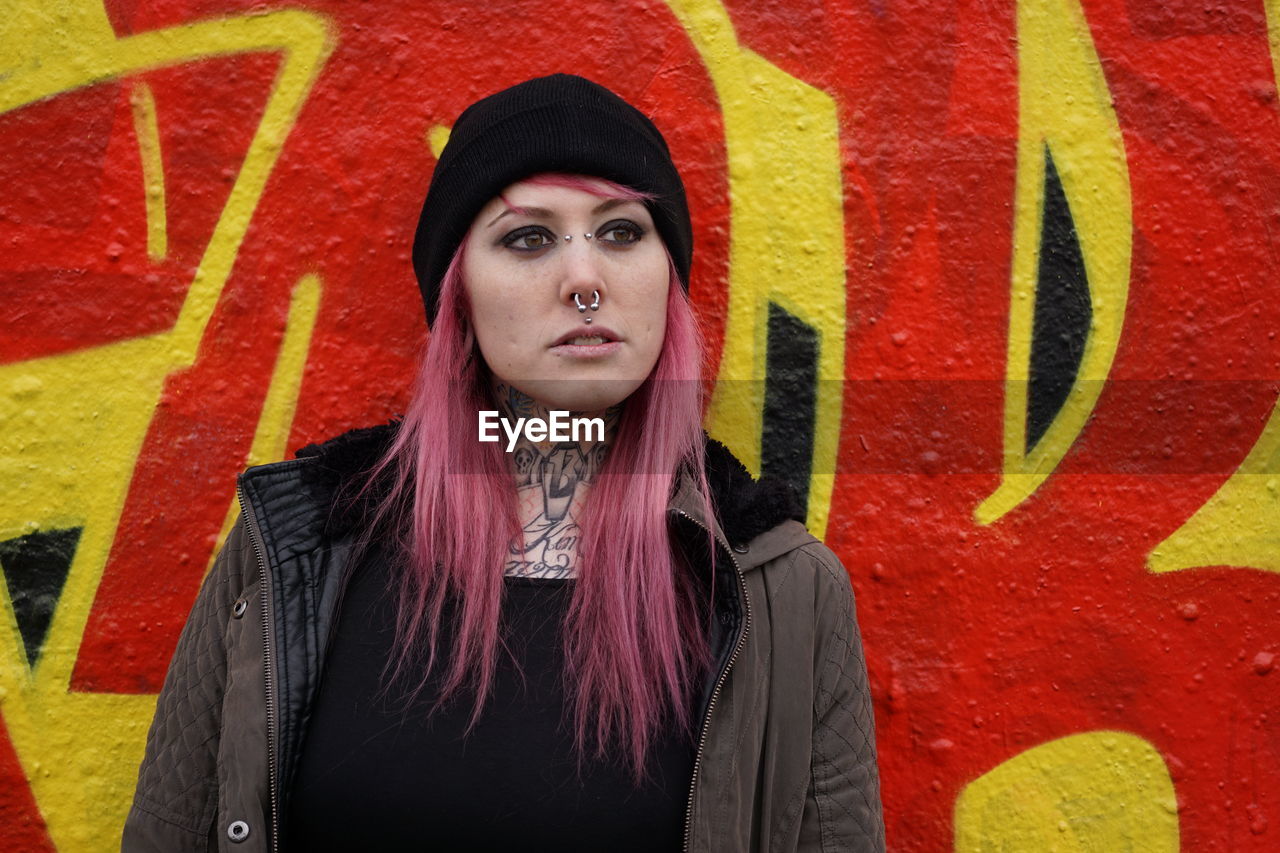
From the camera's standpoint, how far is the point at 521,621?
1.67 meters

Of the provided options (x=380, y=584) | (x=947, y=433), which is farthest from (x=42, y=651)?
(x=947, y=433)

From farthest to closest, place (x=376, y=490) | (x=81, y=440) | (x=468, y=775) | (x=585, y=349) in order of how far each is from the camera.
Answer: (x=81, y=440), (x=376, y=490), (x=585, y=349), (x=468, y=775)

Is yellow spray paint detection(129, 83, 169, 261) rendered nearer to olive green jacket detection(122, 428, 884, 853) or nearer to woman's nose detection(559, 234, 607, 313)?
olive green jacket detection(122, 428, 884, 853)

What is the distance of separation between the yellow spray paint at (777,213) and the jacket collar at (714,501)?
42 cm

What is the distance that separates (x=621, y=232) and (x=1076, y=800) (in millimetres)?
1531

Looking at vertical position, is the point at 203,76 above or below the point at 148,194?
above

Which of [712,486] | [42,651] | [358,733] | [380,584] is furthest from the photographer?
[42,651]

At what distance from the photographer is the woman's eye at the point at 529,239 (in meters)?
1.71

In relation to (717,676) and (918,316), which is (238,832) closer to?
(717,676)

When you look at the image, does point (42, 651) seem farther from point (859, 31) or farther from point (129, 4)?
point (859, 31)

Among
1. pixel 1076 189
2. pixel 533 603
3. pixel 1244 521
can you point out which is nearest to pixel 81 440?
pixel 533 603

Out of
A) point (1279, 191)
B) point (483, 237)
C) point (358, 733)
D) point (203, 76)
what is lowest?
point (358, 733)

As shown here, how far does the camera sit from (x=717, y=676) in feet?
5.33

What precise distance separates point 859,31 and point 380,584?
151cm
